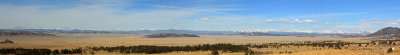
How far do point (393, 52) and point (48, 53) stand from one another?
2330cm

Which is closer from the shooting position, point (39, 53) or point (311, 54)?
point (311, 54)

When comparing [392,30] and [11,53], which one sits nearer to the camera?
[11,53]

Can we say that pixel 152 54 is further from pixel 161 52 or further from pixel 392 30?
pixel 392 30

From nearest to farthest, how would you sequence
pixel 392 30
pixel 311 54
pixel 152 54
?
pixel 311 54
pixel 152 54
pixel 392 30

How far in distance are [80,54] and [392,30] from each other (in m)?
151

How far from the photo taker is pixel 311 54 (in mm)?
31578

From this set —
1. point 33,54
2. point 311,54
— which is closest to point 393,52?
point 311,54

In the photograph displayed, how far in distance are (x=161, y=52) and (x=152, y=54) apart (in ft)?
9.45

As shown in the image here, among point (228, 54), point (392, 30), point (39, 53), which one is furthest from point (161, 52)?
point (392, 30)

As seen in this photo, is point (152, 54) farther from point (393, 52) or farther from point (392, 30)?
point (392, 30)

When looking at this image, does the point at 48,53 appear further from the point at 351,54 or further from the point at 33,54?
the point at 351,54

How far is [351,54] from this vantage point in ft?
97.5

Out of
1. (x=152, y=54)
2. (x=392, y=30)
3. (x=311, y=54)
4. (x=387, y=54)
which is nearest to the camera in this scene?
(x=387, y=54)

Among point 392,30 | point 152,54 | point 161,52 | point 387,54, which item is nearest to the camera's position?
point 387,54
